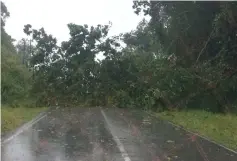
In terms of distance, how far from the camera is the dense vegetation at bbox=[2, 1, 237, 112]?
2598 centimetres

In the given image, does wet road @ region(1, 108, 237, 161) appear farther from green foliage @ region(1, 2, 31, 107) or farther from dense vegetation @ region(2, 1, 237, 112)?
green foliage @ region(1, 2, 31, 107)

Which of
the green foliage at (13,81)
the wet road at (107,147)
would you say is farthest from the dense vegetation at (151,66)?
the wet road at (107,147)

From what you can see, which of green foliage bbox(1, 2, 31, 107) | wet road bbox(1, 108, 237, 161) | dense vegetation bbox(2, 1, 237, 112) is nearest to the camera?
wet road bbox(1, 108, 237, 161)

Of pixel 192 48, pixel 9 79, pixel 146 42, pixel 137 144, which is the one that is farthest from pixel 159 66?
pixel 146 42

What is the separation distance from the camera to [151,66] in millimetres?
33438

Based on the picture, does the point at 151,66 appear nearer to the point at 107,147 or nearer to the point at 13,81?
the point at 13,81

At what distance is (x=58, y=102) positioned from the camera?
1543 inches

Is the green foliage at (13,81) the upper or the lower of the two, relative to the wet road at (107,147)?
upper

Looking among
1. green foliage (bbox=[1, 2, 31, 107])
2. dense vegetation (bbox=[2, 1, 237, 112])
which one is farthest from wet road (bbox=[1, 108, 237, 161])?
green foliage (bbox=[1, 2, 31, 107])

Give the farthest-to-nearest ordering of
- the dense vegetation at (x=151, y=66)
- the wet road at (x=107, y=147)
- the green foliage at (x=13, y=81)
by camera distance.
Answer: the green foliage at (x=13, y=81) < the dense vegetation at (x=151, y=66) < the wet road at (x=107, y=147)

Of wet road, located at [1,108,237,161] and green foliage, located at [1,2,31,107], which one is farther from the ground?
green foliage, located at [1,2,31,107]

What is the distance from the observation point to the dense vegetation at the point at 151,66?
26.0 metres

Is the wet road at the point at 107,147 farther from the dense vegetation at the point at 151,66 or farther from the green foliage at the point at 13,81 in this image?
the green foliage at the point at 13,81

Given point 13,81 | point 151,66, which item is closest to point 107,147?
point 151,66
